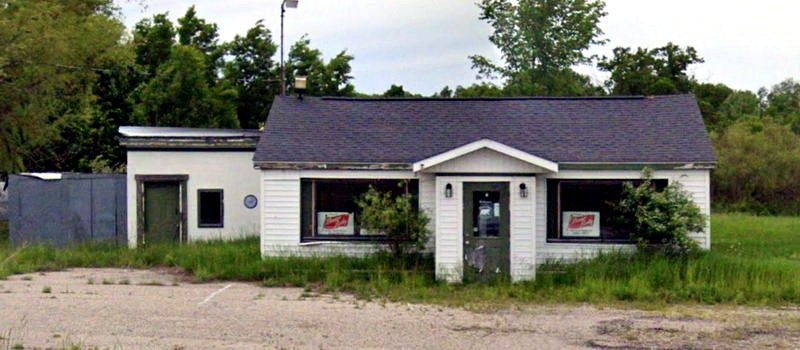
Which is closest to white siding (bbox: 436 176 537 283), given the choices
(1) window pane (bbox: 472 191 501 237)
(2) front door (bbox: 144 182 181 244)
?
(1) window pane (bbox: 472 191 501 237)

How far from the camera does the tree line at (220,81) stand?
27062mm

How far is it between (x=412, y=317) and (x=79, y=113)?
19.3 meters

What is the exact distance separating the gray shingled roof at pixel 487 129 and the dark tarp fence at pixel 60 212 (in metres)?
4.89

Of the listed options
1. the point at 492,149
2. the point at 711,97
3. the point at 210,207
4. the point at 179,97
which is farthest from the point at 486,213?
the point at 711,97

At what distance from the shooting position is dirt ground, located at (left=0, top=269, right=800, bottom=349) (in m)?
12.4

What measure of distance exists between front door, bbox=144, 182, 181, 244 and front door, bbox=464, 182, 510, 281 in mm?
7892

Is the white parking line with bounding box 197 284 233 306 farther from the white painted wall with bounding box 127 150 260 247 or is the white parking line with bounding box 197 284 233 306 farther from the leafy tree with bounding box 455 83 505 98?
the leafy tree with bounding box 455 83 505 98

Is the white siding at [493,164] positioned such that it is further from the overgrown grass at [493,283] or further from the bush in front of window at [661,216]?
the bush in front of window at [661,216]

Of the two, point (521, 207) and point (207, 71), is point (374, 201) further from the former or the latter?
point (207, 71)

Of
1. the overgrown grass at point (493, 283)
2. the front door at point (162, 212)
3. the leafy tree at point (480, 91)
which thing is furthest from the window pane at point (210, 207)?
the leafy tree at point (480, 91)

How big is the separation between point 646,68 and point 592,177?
121 ft

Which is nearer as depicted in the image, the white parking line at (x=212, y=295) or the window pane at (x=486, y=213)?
the white parking line at (x=212, y=295)

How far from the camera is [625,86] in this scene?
52.6 m

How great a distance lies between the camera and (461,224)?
58.5 ft
